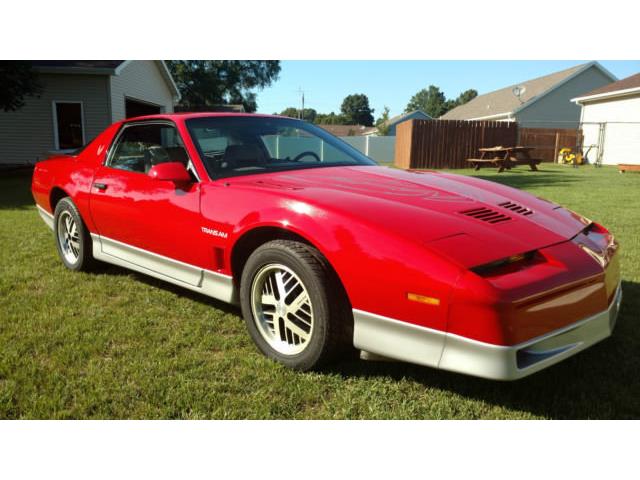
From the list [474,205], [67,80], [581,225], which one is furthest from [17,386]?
[67,80]

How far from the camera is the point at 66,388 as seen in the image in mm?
2553

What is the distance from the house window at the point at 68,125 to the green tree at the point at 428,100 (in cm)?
10649

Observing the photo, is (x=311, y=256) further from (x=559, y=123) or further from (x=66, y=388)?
(x=559, y=123)

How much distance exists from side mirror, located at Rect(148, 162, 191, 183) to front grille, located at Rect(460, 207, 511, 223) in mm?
1770

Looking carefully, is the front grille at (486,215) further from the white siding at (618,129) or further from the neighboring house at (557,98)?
the neighboring house at (557,98)

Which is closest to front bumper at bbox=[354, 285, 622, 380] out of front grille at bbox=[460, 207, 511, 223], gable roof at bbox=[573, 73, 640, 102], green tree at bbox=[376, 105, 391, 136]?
front grille at bbox=[460, 207, 511, 223]

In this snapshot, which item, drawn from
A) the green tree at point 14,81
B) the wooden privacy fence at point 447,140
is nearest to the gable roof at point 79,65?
the green tree at point 14,81

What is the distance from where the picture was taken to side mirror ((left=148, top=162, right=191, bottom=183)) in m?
3.21

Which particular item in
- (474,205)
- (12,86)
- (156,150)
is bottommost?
(474,205)

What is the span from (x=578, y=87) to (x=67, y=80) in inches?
1170

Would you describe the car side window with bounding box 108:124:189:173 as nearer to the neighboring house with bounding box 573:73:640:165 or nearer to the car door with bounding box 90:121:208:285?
the car door with bounding box 90:121:208:285

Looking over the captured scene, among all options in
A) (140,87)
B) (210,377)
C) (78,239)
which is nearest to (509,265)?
(210,377)

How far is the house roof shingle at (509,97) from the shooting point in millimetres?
32188

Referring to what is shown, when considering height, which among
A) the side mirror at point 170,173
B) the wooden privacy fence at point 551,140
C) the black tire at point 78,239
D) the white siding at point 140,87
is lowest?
the black tire at point 78,239
